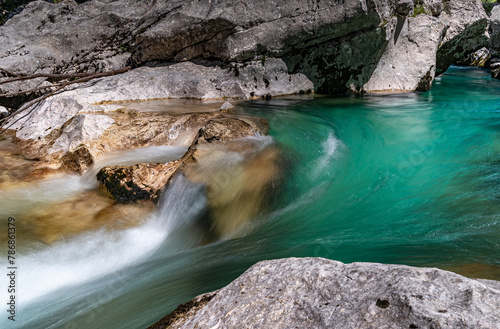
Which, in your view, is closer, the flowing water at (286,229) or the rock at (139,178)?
the flowing water at (286,229)

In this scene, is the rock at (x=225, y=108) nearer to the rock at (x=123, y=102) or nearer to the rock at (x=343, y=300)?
the rock at (x=123, y=102)

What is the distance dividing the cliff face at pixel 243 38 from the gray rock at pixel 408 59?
35 mm

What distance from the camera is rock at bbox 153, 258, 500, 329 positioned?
1339mm

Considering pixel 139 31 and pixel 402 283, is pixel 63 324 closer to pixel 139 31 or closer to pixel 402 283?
pixel 402 283

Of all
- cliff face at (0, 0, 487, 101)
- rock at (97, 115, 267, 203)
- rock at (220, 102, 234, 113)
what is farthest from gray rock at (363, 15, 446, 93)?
rock at (97, 115, 267, 203)

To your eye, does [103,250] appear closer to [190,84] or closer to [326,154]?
[326,154]

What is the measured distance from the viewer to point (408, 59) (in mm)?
10898

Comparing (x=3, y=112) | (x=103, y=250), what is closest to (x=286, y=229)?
(x=103, y=250)

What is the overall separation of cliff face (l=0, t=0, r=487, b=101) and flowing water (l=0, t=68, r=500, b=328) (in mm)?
4692

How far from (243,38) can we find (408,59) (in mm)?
5959

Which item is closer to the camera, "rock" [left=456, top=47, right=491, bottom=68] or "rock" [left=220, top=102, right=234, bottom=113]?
"rock" [left=220, top=102, right=234, bottom=113]

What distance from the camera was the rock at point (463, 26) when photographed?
11.9 meters

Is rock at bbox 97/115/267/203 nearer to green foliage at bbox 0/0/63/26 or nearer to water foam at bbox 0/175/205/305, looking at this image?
water foam at bbox 0/175/205/305

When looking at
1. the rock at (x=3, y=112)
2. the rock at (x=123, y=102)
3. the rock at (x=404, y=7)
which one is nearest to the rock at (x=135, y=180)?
the rock at (x=123, y=102)
